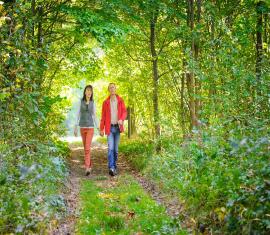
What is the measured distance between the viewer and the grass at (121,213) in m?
7.05

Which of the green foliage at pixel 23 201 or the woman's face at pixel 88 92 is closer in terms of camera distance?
the green foliage at pixel 23 201

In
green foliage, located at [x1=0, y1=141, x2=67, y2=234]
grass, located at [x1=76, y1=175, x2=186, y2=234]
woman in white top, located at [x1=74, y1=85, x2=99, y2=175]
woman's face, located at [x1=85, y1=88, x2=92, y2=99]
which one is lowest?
grass, located at [x1=76, y1=175, x2=186, y2=234]

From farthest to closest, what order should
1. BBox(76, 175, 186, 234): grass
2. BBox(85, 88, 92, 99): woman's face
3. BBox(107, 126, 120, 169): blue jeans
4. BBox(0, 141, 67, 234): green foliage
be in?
1. BBox(85, 88, 92, 99): woman's face
2. BBox(107, 126, 120, 169): blue jeans
3. BBox(76, 175, 186, 234): grass
4. BBox(0, 141, 67, 234): green foliage

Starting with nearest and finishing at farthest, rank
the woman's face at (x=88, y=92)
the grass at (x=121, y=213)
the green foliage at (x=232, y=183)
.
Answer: the green foliage at (x=232, y=183)
the grass at (x=121, y=213)
the woman's face at (x=88, y=92)

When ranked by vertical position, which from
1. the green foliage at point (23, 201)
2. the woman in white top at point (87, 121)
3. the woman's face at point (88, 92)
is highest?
the woman's face at point (88, 92)

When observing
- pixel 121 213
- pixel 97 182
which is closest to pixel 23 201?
pixel 121 213

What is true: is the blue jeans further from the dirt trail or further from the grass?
the grass

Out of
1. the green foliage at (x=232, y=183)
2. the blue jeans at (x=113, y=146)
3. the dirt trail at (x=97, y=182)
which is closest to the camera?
the green foliage at (x=232, y=183)

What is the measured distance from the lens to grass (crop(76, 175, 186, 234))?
705 centimetres

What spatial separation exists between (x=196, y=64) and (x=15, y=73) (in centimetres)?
465

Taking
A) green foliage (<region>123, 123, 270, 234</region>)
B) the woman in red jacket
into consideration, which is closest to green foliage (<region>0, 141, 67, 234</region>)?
green foliage (<region>123, 123, 270, 234</region>)

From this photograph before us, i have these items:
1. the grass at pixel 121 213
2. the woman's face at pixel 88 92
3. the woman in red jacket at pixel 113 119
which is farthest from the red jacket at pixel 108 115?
the grass at pixel 121 213

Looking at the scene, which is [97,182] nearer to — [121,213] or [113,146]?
[113,146]

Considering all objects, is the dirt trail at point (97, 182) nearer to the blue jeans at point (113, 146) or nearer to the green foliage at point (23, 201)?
the blue jeans at point (113, 146)
